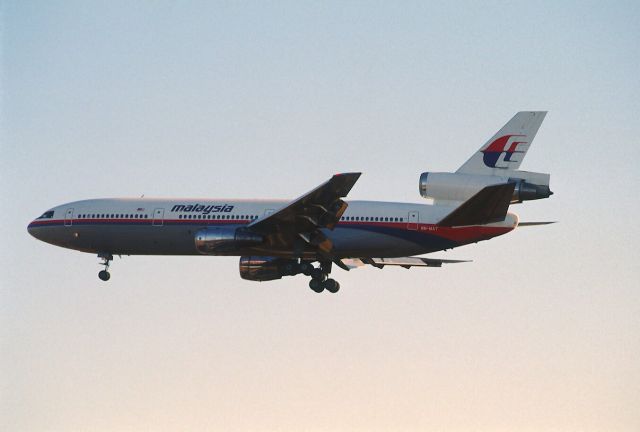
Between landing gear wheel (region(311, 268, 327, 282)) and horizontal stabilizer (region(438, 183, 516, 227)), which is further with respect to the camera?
landing gear wheel (region(311, 268, 327, 282))

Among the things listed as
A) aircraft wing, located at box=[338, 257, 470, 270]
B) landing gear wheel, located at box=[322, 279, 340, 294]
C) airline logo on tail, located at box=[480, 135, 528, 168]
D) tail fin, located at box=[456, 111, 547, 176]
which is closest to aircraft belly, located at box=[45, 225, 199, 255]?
landing gear wheel, located at box=[322, 279, 340, 294]

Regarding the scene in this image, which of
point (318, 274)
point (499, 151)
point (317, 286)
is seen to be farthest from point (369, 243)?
point (499, 151)

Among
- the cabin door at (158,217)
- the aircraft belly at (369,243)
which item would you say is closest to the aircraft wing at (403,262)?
the aircraft belly at (369,243)

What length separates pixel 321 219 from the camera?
5656 cm

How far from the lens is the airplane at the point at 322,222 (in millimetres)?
55688

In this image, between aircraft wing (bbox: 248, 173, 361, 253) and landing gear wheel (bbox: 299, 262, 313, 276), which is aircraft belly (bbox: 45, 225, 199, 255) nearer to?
aircraft wing (bbox: 248, 173, 361, 253)

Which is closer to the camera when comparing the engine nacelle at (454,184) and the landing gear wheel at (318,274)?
the engine nacelle at (454,184)

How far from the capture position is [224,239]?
57.4m

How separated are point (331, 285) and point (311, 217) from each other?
20.2 ft

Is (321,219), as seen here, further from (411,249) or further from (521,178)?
(521,178)

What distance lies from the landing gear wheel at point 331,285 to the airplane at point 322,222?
2.1 inches

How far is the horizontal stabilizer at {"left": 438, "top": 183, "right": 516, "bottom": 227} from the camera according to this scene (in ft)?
175

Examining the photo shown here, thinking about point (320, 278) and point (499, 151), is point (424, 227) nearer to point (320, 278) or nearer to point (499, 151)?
point (499, 151)

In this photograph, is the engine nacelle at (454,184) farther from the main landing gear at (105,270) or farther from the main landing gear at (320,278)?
the main landing gear at (105,270)
